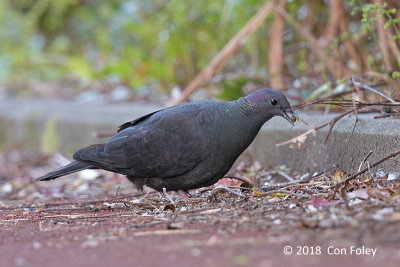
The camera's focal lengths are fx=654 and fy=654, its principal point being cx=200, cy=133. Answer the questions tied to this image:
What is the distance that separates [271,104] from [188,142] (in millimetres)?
550

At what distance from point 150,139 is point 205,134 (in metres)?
0.41

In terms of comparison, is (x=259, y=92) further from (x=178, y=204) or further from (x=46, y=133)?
(x=46, y=133)

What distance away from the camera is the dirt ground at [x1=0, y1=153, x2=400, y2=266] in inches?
87.7

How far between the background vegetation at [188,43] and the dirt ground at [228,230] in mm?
1208

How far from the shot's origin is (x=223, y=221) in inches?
115

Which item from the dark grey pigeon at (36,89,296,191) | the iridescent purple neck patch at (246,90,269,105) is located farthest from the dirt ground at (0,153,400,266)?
the iridescent purple neck patch at (246,90,269,105)

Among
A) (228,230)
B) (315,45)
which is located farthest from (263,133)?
(228,230)

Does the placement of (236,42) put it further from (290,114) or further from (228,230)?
(228,230)

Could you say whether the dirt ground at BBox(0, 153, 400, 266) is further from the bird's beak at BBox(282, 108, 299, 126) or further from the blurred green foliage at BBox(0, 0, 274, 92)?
the blurred green foliage at BBox(0, 0, 274, 92)

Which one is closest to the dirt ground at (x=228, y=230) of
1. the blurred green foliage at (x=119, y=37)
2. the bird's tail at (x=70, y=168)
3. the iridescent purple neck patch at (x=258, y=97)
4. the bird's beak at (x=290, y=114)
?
the bird's tail at (x=70, y=168)

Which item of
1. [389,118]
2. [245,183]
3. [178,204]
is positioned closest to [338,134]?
[389,118]

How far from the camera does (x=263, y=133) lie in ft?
17.3

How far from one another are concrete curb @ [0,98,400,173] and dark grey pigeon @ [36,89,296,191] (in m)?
0.43

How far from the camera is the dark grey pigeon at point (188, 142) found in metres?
3.87
